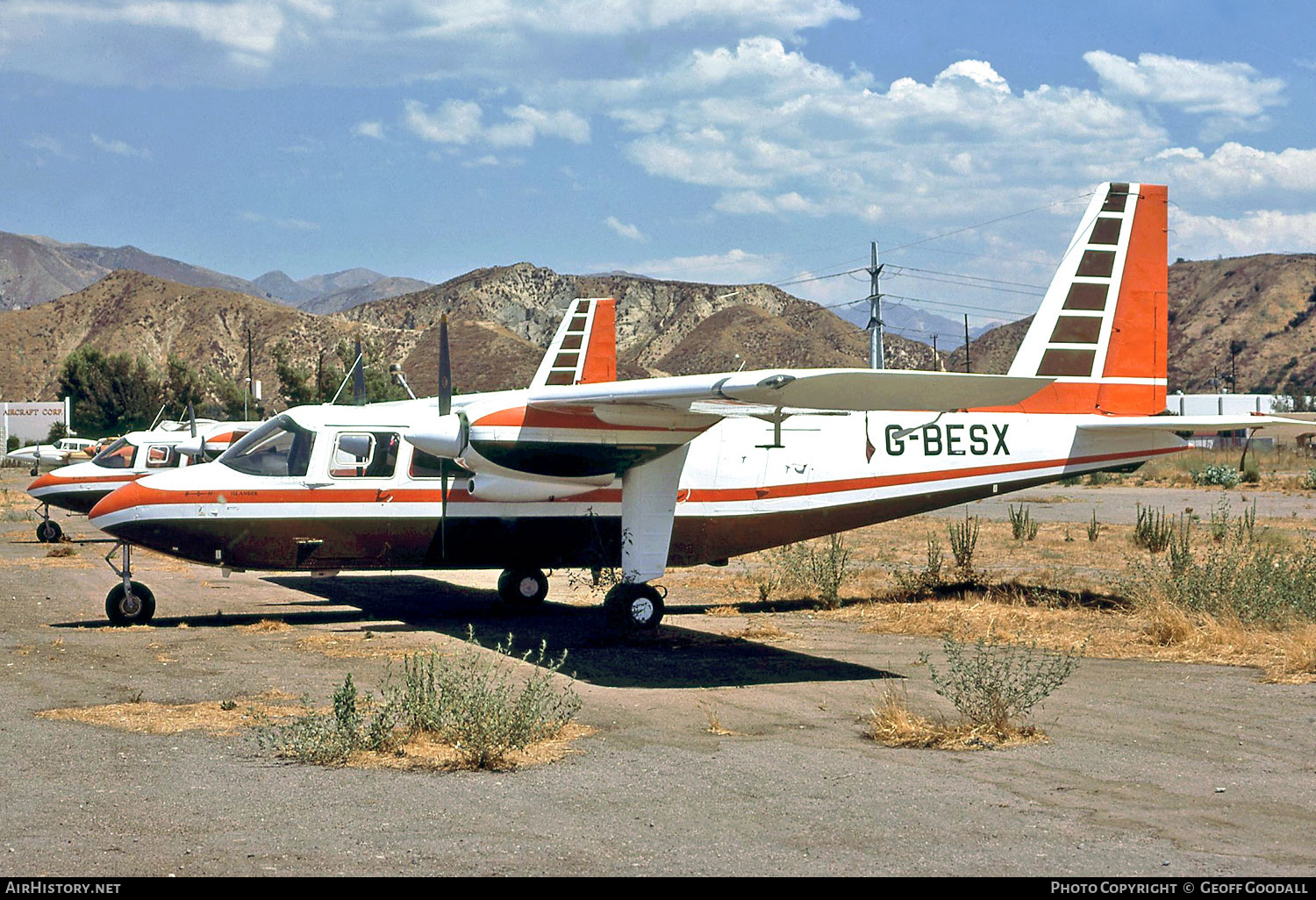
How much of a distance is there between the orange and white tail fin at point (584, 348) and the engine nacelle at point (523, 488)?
276 inches

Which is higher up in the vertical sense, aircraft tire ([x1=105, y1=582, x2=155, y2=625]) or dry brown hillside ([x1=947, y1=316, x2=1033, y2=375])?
dry brown hillside ([x1=947, y1=316, x2=1033, y2=375])

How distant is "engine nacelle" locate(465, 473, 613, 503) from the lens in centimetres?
1630

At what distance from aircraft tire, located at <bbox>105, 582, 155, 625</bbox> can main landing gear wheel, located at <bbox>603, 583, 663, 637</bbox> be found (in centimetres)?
627

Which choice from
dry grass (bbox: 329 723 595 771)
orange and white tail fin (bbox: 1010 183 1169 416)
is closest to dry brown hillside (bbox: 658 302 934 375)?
orange and white tail fin (bbox: 1010 183 1169 416)

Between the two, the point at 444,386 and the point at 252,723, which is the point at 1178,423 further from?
the point at 252,723

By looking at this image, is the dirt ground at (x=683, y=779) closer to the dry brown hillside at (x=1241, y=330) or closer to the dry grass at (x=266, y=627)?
the dry grass at (x=266, y=627)

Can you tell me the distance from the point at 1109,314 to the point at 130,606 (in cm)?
1427

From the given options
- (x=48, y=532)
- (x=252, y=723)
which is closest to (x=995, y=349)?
(x=48, y=532)

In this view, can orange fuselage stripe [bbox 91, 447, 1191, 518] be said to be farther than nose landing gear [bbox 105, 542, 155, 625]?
No

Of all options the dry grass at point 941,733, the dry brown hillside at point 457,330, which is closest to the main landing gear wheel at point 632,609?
the dry grass at point 941,733

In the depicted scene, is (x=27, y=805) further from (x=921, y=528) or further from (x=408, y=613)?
(x=921, y=528)

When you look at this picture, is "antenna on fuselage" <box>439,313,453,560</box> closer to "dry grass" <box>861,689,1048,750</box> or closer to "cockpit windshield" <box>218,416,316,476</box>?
"cockpit windshield" <box>218,416,316,476</box>

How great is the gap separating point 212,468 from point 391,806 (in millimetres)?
9895

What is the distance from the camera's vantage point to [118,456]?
82.3 feet
